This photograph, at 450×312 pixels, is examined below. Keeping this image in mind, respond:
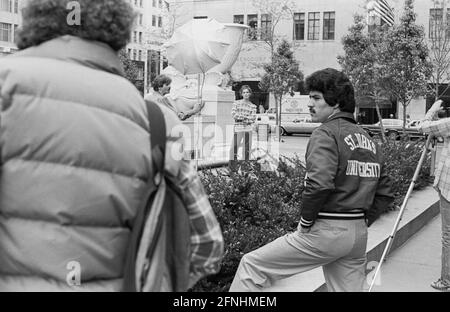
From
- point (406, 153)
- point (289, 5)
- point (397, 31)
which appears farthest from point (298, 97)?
point (406, 153)

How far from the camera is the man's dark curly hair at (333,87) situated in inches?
140

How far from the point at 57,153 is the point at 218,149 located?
1343 centimetres

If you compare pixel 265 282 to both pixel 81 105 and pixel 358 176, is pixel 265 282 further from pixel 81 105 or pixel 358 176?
pixel 81 105

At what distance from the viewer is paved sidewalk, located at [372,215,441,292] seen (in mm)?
5543

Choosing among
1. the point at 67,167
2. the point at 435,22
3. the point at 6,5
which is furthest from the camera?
the point at 6,5

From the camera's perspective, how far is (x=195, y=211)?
190cm

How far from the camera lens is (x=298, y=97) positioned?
39.3 metres

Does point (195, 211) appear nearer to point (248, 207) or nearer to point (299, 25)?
point (248, 207)

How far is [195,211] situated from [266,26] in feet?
150

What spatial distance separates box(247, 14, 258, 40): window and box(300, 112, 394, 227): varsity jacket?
40.6 m

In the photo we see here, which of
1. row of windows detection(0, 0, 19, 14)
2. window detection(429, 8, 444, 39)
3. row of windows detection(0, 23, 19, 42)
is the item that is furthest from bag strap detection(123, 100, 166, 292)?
row of windows detection(0, 23, 19, 42)

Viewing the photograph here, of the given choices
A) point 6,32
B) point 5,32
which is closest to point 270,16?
point 6,32

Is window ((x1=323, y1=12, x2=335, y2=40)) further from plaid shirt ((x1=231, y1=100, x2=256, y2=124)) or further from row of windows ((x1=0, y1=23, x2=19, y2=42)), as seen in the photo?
plaid shirt ((x1=231, y1=100, x2=256, y2=124))

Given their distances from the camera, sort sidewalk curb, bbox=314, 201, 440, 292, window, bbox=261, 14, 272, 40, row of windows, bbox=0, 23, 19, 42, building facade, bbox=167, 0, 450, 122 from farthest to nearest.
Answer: row of windows, bbox=0, 23, 19, 42 < building facade, bbox=167, 0, 450, 122 < window, bbox=261, 14, 272, 40 < sidewalk curb, bbox=314, 201, 440, 292
